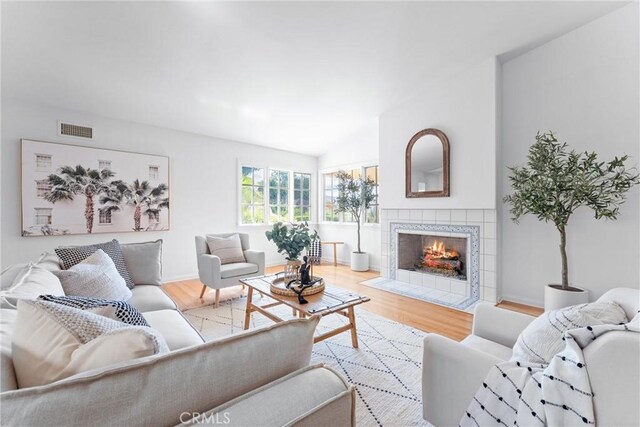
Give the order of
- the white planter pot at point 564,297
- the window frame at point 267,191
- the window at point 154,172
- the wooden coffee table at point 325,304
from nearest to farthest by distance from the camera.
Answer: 1. the wooden coffee table at point 325,304
2. the white planter pot at point 564,297
3. the window at point 154,172
4. the window frame at point 267,191

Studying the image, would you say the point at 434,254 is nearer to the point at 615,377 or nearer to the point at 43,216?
the point at 615,377

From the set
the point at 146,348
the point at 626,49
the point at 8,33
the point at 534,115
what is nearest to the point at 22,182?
the point at 8,33

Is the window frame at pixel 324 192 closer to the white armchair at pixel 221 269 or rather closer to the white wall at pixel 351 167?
the white wall at pixel 351 167

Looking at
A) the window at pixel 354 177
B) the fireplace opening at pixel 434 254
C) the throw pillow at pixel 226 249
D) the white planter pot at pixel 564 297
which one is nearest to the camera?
the white planter pot at pixel 564 297

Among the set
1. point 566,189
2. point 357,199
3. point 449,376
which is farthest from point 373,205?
point 449,376

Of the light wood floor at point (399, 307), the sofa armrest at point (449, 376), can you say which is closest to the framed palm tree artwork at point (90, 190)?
the light wood floor at point (399, 307)

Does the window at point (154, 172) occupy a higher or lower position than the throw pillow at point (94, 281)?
higher

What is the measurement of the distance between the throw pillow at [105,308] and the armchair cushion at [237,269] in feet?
6.76

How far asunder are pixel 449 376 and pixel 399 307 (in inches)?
81.1

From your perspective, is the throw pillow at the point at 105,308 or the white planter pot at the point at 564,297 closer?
the throw pillow at the point at 105,308

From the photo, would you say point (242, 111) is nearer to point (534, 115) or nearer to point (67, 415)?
point (534, 115)

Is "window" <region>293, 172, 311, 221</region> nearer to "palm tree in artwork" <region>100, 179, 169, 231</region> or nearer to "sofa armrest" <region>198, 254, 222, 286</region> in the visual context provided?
"palm tree in artwork" <region>100, 179, 169, 231</region>

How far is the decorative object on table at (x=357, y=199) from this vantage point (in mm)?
5020

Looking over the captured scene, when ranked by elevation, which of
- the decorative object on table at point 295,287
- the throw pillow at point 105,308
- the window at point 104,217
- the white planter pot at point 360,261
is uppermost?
the window at point 104,217
